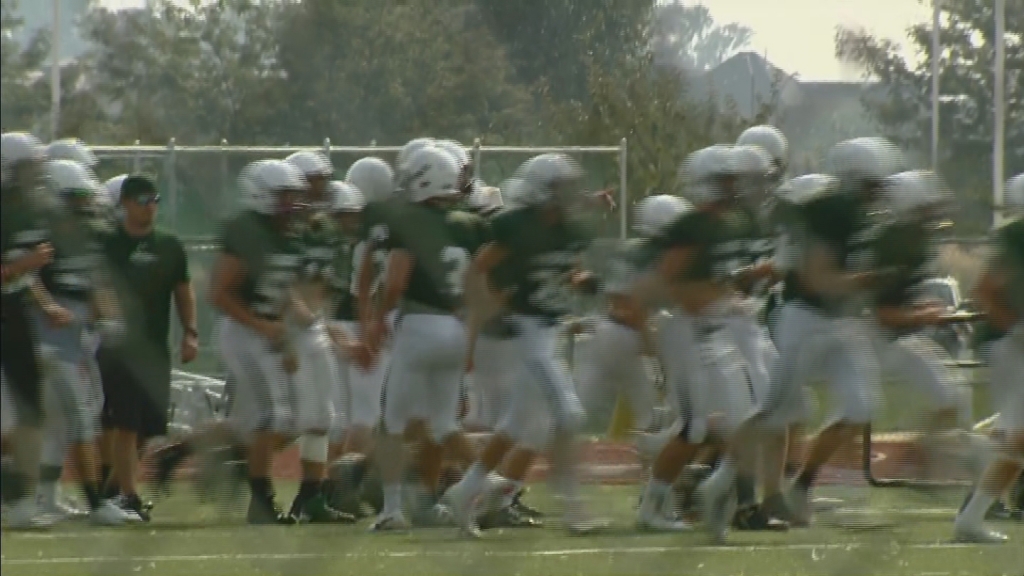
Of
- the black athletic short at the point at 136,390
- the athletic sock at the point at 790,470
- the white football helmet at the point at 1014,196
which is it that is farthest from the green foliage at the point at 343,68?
the athletic sock at the point at 790,470

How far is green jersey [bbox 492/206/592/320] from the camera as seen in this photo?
6973mm

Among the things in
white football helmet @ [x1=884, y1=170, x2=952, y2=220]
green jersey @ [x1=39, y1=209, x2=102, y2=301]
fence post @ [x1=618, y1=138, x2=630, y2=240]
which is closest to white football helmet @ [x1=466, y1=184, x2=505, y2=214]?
fence post @ [x1=618, y1=138, x2=630, y2=240]

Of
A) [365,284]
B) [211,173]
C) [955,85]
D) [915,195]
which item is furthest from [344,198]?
[915,195]

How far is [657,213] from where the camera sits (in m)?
7.21

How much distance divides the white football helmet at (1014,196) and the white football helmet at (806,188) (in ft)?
2.09

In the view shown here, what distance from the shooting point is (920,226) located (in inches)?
265

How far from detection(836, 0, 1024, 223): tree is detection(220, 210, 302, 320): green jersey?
1.72m

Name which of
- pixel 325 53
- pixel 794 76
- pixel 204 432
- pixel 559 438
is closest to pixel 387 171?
pixel 204 432

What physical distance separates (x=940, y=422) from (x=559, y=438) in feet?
4.54

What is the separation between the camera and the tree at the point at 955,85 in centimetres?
667

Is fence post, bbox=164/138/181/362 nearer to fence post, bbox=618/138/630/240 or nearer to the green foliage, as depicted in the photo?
the green foliage

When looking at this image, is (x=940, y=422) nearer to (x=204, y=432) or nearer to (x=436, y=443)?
(x=436, y=443)

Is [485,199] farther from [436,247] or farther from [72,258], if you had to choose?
[72,258]

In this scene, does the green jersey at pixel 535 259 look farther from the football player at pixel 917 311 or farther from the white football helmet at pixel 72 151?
the white football helmet at pixel 72 151
